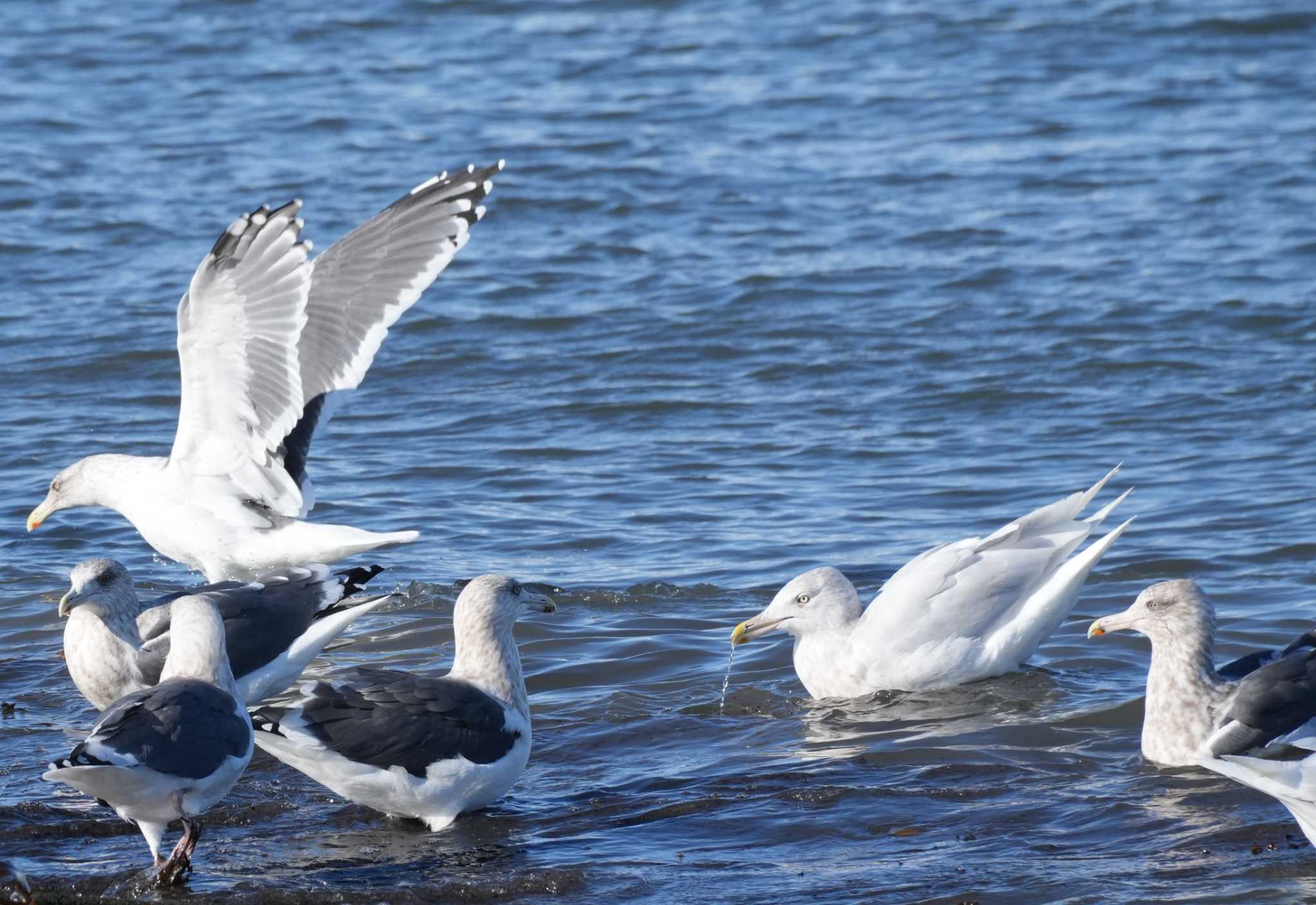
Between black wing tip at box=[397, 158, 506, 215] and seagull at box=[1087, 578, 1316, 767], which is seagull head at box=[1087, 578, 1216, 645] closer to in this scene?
seagull at box=[1087, 578, 1316, 767]

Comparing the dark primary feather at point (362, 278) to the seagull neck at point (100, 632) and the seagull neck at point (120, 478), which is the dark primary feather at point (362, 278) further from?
the seagull neck at point (100, 632)

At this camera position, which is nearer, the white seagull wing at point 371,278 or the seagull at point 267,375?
the seagull at point 267,375

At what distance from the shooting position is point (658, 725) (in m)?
7.23

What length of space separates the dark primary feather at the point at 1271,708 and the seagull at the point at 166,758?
318 cm

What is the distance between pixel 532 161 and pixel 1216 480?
31.7 ft

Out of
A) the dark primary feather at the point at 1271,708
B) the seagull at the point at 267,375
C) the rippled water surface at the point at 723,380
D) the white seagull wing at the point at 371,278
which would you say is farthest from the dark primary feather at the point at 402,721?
the white seagull wing at the point at 371,278

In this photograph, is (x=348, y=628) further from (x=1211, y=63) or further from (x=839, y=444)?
(x=1211, y=63)

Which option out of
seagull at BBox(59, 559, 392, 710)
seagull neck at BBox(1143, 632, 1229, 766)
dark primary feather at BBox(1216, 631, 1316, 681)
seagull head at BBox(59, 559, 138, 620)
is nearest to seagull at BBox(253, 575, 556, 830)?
seagull at BBox(59, 559, 392, 710)

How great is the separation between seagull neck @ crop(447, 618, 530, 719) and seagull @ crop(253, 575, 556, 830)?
0.10 meters

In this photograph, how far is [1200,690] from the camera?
648 cm

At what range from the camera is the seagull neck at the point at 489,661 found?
6438 millimetres

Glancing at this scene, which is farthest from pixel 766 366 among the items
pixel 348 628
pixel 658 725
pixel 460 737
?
pixel 460 737

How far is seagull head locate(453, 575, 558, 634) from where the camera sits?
6.48 m

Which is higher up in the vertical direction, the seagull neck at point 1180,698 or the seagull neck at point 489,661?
the seagull neck at point 489,661
